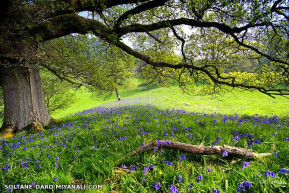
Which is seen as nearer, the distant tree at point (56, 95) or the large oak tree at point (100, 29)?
the large oak tree at point (100, 29)

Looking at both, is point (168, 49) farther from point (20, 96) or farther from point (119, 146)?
point (20, 96)

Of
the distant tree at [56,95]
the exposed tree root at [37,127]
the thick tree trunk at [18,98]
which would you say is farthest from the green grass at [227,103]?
the exposed tree root at [37,127]

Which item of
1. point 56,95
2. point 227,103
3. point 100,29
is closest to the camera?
point 100,29

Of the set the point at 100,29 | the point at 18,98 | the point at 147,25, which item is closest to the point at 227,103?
the point at 147,25

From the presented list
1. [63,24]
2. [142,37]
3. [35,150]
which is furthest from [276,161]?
[142,37]

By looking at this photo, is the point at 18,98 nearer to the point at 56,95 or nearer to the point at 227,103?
the point at 56,95

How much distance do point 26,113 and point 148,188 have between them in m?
7.66

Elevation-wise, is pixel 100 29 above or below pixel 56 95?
above

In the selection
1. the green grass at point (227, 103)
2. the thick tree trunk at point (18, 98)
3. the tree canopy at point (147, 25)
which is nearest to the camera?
the tree canopy at point (147, 25)

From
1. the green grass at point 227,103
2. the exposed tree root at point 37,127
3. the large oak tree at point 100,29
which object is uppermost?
the large oak tree at point 100,29

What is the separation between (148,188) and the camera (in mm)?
2102

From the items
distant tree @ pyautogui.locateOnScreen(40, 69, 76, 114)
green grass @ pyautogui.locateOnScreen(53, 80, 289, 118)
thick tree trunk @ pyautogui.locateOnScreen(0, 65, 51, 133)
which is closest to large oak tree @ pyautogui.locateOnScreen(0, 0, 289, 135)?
thick tree trunk @ pyautogui.locateOnScreen(0, 65, 51, 133)

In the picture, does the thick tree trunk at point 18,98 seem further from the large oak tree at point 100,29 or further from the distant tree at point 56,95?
the distant tree at point 56,95

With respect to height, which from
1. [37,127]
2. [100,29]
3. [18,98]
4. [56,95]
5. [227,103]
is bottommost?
[227,103]
